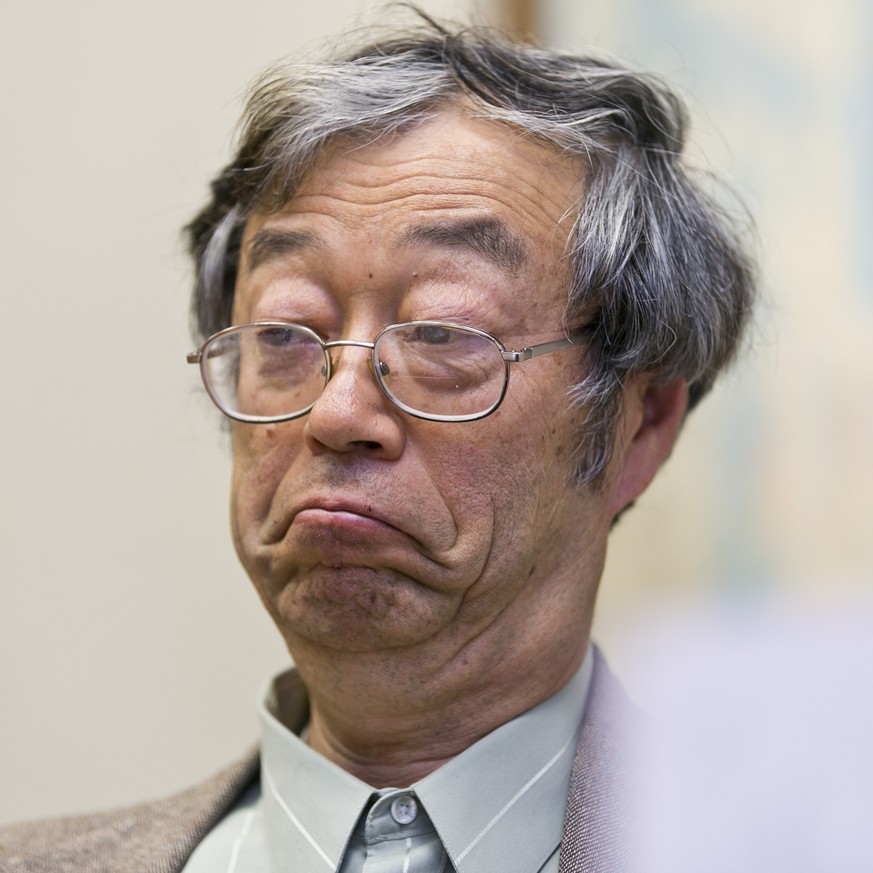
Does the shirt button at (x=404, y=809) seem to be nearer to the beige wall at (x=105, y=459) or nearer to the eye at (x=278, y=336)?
the eye at (x=278, y=336)

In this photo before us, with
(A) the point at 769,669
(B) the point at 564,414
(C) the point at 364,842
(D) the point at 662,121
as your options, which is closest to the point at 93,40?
(D) the point at 662,121

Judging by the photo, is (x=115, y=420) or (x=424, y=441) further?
(x=115, y=420)

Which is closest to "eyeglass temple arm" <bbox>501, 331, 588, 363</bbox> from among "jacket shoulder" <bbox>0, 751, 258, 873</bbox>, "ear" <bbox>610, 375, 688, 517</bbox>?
"ear" <bbox>610, 375, 688, 517</bbox>

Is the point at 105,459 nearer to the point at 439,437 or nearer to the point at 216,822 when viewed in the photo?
the point at 216,822

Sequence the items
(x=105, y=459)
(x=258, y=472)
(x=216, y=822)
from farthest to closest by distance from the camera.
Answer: (x=105, y=459), (x=216, y=822), (x=258, y=472)

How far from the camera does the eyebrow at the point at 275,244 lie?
5.11 ft

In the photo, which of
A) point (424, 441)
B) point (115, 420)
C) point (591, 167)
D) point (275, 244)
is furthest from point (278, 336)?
point (115, 420)

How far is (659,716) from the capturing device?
4.66 feet

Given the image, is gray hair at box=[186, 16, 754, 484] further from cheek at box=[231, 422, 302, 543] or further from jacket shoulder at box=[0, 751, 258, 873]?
jacket shoulder at box=[0, 751, 258, 873]

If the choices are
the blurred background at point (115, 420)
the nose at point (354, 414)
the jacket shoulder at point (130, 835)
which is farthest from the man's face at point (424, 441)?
the blurred background at point (115, 420)

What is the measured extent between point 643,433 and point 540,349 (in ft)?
0.94

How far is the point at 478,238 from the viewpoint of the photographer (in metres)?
1.49

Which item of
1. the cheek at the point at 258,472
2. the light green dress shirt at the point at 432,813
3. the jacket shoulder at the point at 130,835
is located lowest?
the jacket shoulder at the point at 130,835

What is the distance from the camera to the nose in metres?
1.42
